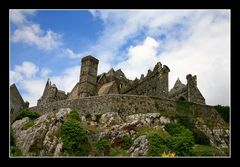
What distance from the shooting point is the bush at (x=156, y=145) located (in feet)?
100

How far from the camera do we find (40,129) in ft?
116

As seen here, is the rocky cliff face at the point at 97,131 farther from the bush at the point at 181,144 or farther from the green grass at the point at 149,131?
the bush at the point at 181,144

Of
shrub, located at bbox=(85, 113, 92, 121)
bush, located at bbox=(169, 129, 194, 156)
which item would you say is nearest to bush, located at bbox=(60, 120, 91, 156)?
shrub, located at bbox=(85, 113, 92, 121)

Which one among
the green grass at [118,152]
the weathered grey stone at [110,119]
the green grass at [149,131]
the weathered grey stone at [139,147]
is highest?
the weathered grey stone at [110,119]

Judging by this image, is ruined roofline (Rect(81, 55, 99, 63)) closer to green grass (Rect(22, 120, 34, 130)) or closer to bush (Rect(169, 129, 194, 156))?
green grass (Rect(22, 120, 34, 130))

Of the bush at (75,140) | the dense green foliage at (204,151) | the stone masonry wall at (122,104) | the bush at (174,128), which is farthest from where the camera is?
the stone masonry wall at (122,104)

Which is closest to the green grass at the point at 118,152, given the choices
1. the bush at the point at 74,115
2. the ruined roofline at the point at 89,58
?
the bush at the point at 74,115

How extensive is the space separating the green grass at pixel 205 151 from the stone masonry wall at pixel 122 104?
22.4 feet

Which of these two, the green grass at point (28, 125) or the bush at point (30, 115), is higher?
the bush at point (30, 115)

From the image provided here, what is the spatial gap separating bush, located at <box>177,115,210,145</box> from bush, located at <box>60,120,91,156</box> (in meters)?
9.42

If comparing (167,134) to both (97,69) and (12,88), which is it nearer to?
(97,69)

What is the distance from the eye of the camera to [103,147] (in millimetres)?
32188

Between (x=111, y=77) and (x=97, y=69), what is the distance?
21.9 feet

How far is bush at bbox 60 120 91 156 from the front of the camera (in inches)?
1268
